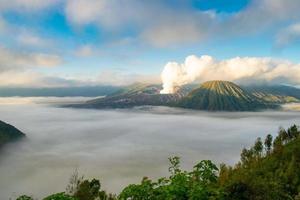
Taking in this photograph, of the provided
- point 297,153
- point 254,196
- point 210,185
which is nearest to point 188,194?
point 210,185

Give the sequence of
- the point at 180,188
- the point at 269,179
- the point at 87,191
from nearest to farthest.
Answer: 1. the point at 180,188
2. the point at 269,179
3. the point at 87,191

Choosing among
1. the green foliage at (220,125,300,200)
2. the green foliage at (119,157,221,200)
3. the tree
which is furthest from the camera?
the tree

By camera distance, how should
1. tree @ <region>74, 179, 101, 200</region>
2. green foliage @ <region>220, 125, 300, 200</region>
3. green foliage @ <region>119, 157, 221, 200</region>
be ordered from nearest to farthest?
green foliage @ <region>119, 157, 221, 200</region>
green foliage @ <region>220, 125, 300, 200</region>
tree @ <region>74, 179, 101, 200</region>

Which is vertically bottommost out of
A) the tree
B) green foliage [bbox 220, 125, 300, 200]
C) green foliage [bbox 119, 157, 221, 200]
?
the tree

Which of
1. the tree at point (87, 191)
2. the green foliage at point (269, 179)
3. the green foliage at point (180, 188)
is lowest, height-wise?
the tree at point (87, 191)

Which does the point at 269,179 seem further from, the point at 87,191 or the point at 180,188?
the point at 87,191

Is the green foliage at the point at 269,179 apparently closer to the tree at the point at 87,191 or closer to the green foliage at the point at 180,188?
the green foliage at the point at 180,188

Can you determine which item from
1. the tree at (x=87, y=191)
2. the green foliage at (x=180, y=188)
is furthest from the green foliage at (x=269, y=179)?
the tree at (x=87, y=191)

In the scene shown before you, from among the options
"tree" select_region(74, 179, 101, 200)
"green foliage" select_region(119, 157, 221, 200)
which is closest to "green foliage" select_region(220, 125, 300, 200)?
"green foliage" select_region(119, 157, 221, 200)

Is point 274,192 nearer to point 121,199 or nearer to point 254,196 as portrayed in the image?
point 254,196

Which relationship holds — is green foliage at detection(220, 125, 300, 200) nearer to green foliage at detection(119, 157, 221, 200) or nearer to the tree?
green foliage at detection(119, 157, 221, 200)

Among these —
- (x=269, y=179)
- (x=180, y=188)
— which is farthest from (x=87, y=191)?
(x=180, y=188)

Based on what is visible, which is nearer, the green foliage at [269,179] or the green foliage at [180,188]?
the green foliage at [180,188]
